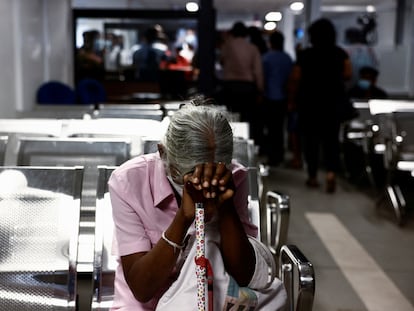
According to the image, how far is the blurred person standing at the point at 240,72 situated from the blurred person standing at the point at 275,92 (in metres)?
0.52

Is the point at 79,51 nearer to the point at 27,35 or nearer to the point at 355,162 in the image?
the point at 27,35

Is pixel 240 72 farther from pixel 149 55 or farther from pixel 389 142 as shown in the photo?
pixel 389 142

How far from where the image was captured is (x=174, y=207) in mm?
1802

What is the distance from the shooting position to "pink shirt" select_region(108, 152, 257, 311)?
5.79ft

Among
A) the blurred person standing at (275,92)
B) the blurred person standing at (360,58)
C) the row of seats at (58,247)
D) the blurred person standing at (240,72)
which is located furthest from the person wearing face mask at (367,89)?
the row of seats at (58,247)

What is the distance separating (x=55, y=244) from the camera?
84.2 inches

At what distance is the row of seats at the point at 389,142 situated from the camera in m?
5.48

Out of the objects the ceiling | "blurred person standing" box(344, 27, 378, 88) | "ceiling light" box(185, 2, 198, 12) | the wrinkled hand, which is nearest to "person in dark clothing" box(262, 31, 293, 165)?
"ceiling light" box(185, 2, 198, 12)

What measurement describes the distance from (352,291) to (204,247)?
7.80 ft

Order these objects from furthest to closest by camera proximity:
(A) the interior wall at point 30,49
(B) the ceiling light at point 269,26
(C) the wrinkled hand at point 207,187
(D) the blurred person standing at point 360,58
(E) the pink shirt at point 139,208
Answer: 1. (B) the ceiling light at point 269,26
2. (D) the blurred person standing at point 360,58
3. (A) the interior wall at point 30,49
4. (E) the pink shirt at point 139,208
5. (C) the wrinkled hand at point 207,187

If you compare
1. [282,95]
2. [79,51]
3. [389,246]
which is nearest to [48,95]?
[79,51]

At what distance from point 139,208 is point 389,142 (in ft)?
13.4

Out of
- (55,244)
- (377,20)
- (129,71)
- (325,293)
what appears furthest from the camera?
(377,20)

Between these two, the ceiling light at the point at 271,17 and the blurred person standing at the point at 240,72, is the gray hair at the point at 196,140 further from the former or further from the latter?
the ceiling light at the point at 271,17
